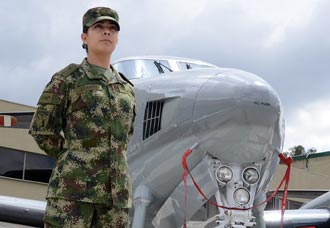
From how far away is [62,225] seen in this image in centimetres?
293

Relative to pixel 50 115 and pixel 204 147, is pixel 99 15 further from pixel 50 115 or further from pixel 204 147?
pixel 204 147

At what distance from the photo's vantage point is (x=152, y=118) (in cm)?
627

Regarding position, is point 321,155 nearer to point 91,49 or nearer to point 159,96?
point 159,96

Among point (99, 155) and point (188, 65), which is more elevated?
point (188, 65)

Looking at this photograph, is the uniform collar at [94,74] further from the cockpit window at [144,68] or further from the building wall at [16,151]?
the building wall at [16,151]

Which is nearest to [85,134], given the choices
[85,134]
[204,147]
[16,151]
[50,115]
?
[85,134]

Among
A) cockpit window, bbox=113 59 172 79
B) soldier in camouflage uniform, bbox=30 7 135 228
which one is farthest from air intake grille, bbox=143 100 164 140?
soldier in camouflage uniform, bbox=30 7 135 228

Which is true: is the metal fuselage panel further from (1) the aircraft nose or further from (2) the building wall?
(2) the building wall

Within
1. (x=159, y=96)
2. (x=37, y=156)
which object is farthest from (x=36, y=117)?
(x=37, y=156)

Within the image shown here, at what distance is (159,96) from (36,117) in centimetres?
312

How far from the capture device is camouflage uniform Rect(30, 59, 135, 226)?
3004 millimetres

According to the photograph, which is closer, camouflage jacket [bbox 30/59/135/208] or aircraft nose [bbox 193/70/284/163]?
camouflage jacket [bbox 30/59/135/208]

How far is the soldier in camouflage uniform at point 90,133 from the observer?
2.99 m

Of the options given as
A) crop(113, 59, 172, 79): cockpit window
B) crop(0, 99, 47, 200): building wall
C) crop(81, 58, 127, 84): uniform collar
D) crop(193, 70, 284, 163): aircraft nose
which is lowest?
crop(81, 58, 127, 84): uniform collar
